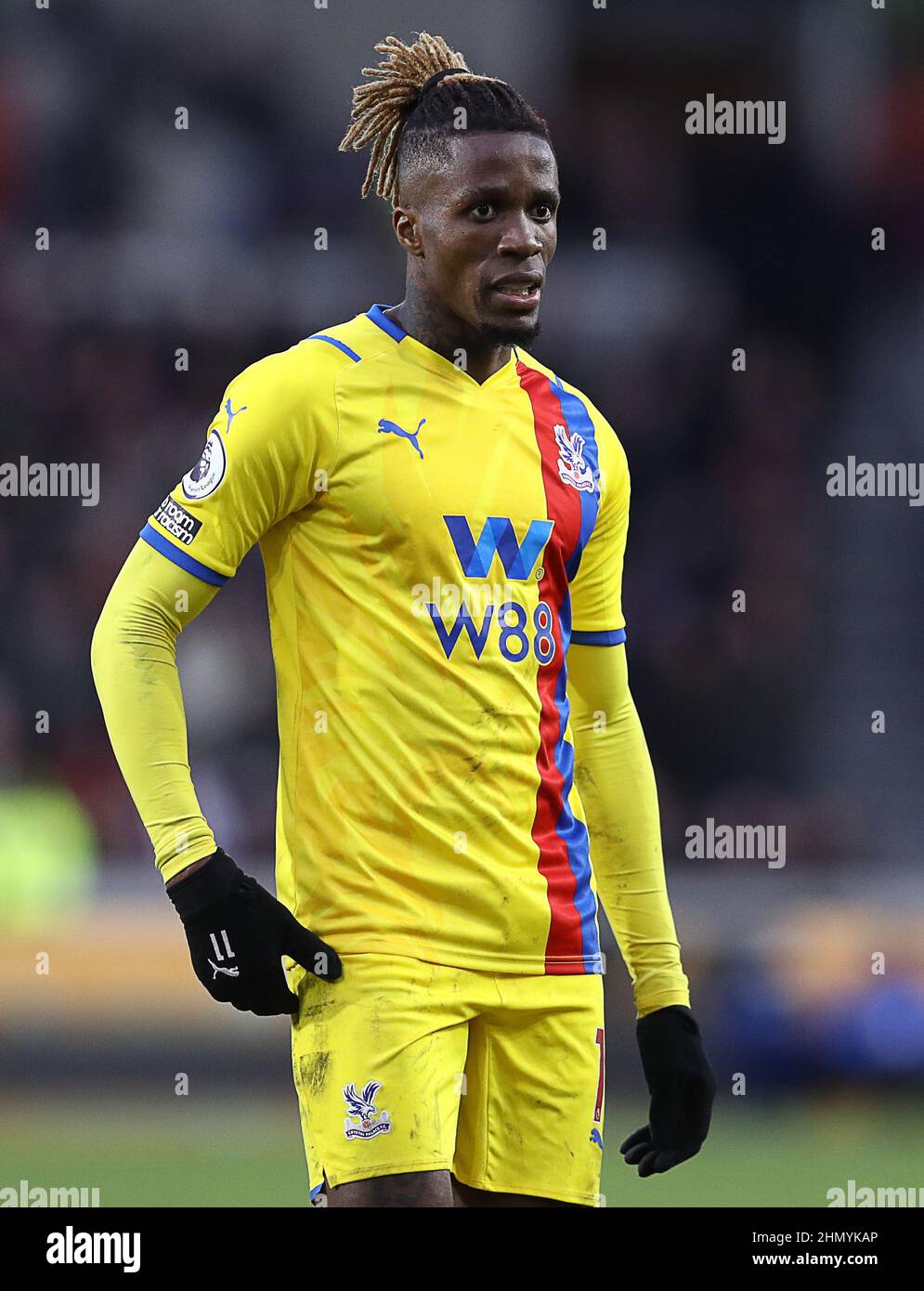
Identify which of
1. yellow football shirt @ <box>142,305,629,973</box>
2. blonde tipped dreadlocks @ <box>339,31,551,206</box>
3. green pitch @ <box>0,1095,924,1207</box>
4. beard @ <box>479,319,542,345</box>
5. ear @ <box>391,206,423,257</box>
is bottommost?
green pitch @ <box>0,1095,924,1207</box>

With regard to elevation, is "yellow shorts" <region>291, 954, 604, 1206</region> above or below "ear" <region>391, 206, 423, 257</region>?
below

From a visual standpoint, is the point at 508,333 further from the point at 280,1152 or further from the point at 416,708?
the point at 280,1152

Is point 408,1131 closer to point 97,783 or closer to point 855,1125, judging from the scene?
point 855,1125

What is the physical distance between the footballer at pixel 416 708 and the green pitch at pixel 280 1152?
3.06 meters

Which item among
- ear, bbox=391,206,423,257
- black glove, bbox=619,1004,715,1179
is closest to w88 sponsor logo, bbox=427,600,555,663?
ear, bbox=391,206,423,257

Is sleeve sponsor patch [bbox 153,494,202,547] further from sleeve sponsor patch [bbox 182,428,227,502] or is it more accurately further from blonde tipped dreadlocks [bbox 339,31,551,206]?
blonde tipped dreadlocks [bbox 339,31,551,206]

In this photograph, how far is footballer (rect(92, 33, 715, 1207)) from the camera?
3.19 m

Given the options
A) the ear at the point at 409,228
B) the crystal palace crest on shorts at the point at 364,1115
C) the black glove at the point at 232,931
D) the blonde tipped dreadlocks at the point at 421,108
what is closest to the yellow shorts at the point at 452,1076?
the crystal palace crest on shorts at the point at 364,1115

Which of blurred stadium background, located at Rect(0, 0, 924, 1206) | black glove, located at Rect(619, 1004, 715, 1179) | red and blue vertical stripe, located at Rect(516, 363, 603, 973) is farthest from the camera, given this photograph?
→ blurred stadium background, located at Rect(0, 0, 924, 1206)

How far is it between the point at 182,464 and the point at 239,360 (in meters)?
0.63

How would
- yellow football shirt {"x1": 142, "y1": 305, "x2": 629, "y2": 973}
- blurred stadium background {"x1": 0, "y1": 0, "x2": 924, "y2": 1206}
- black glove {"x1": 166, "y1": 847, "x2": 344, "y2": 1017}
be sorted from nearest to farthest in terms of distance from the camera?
black glove {"x1": 166, "y1": 847, "x2": 344, "y2": 1017} → yellow football shirt {"x1": 142, "y1": 305, "x2": 629, "y2": 973} → blurred stadium background {"x1": 0, "y1": 0, "x2": 924, "y2": 1206}

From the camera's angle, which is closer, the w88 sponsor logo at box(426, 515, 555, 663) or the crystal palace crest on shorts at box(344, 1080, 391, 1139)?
the crystal palace crest on shorts at box(344, 1080, 391, 1139)

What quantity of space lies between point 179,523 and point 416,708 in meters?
0.48

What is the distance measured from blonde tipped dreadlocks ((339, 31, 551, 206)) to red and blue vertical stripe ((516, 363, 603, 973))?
0.50 m
